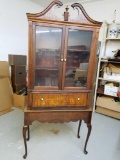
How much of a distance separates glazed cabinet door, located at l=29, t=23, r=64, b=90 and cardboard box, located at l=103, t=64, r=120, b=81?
5.29 ft

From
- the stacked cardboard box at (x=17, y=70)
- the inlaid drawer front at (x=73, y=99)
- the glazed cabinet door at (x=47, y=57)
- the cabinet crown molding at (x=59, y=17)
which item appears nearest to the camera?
the cabinet crown molding at (x=59, y=17)

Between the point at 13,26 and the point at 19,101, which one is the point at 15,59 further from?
the point at 19,101

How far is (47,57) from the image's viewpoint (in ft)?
5.35

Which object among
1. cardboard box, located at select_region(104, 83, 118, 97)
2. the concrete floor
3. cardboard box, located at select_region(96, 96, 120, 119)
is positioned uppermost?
cardboard box, located at select_region(104, 83, 118, 97)

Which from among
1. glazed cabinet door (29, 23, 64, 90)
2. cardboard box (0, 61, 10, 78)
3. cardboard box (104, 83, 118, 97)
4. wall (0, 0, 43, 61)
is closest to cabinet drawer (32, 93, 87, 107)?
glazed cabinet door (29, 23, 64, 90)

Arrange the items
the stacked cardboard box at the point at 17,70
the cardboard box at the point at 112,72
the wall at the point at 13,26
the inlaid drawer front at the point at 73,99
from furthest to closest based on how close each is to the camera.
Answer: the stacked cardboard box at the point at 17,70, the wall at the point at 13,26, the cardboard box at the point at 112,72, the inlaid drawer front at the point at 73,99

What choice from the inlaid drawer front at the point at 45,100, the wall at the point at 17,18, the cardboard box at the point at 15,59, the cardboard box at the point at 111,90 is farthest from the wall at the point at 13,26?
the cardboard box at the point at 111,90

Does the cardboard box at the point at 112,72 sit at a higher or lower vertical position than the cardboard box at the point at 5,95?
higher

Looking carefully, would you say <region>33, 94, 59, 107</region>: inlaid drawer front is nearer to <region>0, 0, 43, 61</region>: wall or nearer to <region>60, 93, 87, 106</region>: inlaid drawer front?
<region>60, 93, 87, 106</region>: inlaid drawer front

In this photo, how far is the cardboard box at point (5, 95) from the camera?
9.19 ft

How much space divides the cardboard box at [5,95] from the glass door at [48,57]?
1535mm

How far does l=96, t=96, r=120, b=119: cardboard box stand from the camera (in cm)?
281

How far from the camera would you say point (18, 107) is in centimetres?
309

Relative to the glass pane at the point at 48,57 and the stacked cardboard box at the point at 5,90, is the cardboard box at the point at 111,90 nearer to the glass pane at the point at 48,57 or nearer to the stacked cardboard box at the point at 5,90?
the glass pane at the point at 48,57
